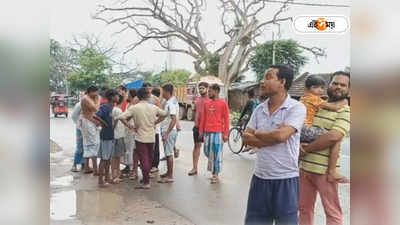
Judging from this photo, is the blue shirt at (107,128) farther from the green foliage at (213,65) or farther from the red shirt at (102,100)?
the green foliage at (213,65)

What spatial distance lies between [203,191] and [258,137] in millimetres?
498

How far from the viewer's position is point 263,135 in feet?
6.85

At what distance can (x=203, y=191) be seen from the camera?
2352 millimetres

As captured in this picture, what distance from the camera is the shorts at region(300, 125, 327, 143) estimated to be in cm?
221

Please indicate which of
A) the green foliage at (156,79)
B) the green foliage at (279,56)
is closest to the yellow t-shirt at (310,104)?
the green foliage at (279,56)

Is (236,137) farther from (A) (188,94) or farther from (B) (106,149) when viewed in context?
(B) (106,149)

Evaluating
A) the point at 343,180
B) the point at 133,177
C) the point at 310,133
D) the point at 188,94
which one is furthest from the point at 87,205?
the point at 343,180
